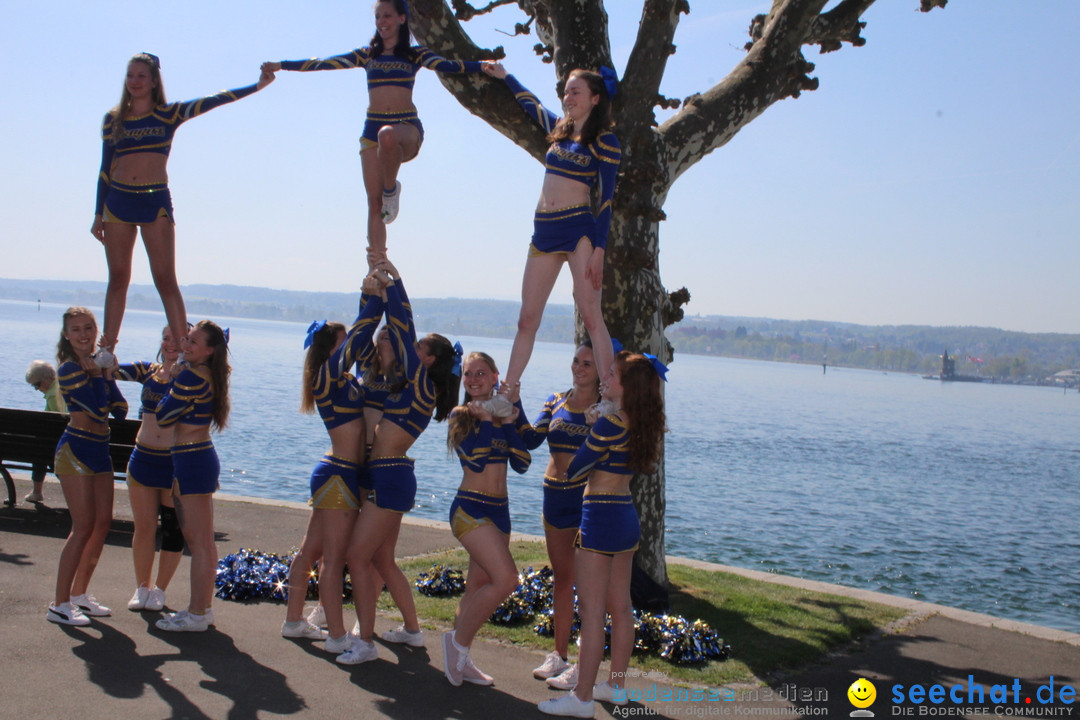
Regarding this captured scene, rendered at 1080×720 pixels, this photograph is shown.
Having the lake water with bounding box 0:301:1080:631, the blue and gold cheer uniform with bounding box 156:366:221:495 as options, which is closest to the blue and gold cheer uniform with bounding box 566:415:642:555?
the blue and gold cheer uniform with bounding box 156:366:221:495

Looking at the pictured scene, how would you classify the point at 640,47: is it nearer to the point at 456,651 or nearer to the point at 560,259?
the point at 560,259

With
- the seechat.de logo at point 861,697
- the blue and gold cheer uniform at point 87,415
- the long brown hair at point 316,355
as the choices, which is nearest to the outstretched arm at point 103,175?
the blue and gold cheer uniform at point 87,415

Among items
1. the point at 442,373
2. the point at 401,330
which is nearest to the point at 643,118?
the point at 442,373

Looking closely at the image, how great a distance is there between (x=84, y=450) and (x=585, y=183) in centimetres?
374

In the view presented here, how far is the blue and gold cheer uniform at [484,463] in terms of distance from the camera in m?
5.43

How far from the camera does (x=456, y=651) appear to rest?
543 cm

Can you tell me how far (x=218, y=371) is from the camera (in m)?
6.14

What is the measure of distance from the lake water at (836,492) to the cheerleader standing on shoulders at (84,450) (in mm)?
2775

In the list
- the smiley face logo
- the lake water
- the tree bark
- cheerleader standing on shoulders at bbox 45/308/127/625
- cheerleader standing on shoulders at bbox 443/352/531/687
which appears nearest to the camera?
cheerleader standing on shoulders at bbox 443/352/531/687

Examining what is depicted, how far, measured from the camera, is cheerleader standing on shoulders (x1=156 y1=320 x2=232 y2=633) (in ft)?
19.7

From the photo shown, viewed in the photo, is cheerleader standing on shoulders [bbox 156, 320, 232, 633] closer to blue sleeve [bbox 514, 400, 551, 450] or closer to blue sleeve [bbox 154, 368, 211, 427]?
blue sleeve [bbox 154, 368, 211, 427]

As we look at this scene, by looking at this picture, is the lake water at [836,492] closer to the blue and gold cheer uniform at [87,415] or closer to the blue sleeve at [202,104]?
the blue and gold cheer uniform at [87,415]

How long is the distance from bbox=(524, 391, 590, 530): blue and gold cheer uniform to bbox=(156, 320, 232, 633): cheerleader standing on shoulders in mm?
2113

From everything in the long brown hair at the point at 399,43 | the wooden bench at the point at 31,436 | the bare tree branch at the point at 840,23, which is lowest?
A: the wooden bench at the point at 31,436
